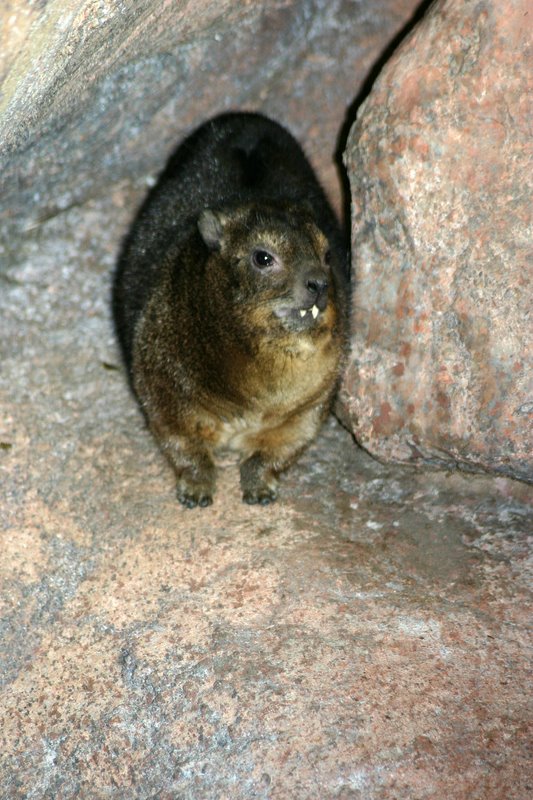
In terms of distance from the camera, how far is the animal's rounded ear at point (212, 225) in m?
4.82

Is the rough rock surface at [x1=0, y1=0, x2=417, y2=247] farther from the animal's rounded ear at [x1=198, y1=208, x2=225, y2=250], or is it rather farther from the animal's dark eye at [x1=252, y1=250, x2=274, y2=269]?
the animal's dark eye at [x1=252, y1=250, x2=274, y2=269]

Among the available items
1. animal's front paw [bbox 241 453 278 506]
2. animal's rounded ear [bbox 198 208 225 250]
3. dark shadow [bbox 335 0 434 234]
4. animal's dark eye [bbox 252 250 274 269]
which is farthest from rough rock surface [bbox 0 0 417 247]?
animal's front paw [bbox 241 453 278 506]

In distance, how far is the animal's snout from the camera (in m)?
4.54

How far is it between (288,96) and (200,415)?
2984 millimetres

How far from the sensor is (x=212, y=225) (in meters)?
4.84

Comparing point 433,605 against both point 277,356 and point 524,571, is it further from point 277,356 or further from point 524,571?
point 277,356

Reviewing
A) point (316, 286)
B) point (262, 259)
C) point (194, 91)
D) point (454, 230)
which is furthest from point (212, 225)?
point (194, 91)

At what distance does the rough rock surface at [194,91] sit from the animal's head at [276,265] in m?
1.35

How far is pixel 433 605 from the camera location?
4.15 metres

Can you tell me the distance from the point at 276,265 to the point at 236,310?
0.32m

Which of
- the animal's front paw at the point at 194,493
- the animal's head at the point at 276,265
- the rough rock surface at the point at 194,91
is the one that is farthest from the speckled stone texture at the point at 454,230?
the rough rock surface at the point at 194,91

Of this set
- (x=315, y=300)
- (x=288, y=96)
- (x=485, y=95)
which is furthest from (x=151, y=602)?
(x=288, y=96)

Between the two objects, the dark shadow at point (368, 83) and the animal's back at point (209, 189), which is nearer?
the animal's back at point (209, 189)

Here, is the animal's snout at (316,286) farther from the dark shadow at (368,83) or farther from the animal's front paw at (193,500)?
the dark shadow at (368,83)
